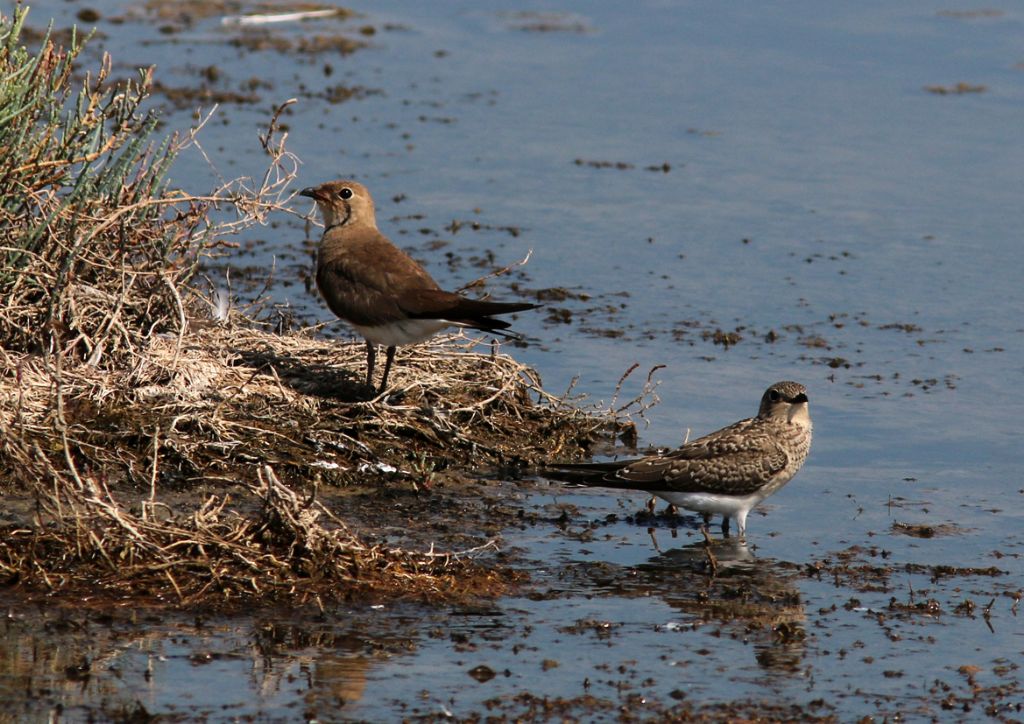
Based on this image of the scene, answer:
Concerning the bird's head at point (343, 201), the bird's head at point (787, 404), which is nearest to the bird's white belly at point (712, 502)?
the bird's head at point (787, 404)

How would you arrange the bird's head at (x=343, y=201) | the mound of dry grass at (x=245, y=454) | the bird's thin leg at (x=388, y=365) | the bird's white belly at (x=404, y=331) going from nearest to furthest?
the mound of dry grass at (x=245, y=454) → the bird's white belly at (x=404, y=331) → the bird's thin leg at (x=388, y=365) → the bird's head at (x=343, y=201)

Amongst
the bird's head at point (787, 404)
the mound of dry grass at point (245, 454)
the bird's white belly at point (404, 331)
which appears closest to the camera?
the mound of dry grass at point (245, 454)

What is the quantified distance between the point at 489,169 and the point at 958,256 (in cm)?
402

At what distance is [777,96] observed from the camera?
17266mm

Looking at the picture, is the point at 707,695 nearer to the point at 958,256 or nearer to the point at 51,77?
the point at 51,77

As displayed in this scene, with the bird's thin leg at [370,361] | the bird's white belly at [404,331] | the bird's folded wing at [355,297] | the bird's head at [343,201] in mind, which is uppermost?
the bird's head at [343,201]

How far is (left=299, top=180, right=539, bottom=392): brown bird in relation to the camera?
29.3 feet

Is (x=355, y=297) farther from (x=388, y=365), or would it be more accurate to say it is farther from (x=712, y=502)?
(x=712, y=502)

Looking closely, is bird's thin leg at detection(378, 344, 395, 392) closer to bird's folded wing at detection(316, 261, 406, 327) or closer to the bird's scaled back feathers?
bird's folded wing at detection(316, 261, 406, 327)

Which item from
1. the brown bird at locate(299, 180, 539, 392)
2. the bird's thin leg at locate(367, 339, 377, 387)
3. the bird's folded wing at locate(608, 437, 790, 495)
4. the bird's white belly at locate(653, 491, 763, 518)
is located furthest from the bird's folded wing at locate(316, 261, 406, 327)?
the bird's white belly at locate(653, 491, 763, 518)

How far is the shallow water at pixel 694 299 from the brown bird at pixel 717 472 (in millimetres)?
220

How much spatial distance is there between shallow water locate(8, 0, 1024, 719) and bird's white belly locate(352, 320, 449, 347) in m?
0.98

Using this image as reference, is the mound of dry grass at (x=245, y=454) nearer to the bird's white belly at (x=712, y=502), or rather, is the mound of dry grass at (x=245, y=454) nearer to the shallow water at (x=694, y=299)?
the shallow water at (x=694, y=299)

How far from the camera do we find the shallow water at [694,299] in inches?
257
